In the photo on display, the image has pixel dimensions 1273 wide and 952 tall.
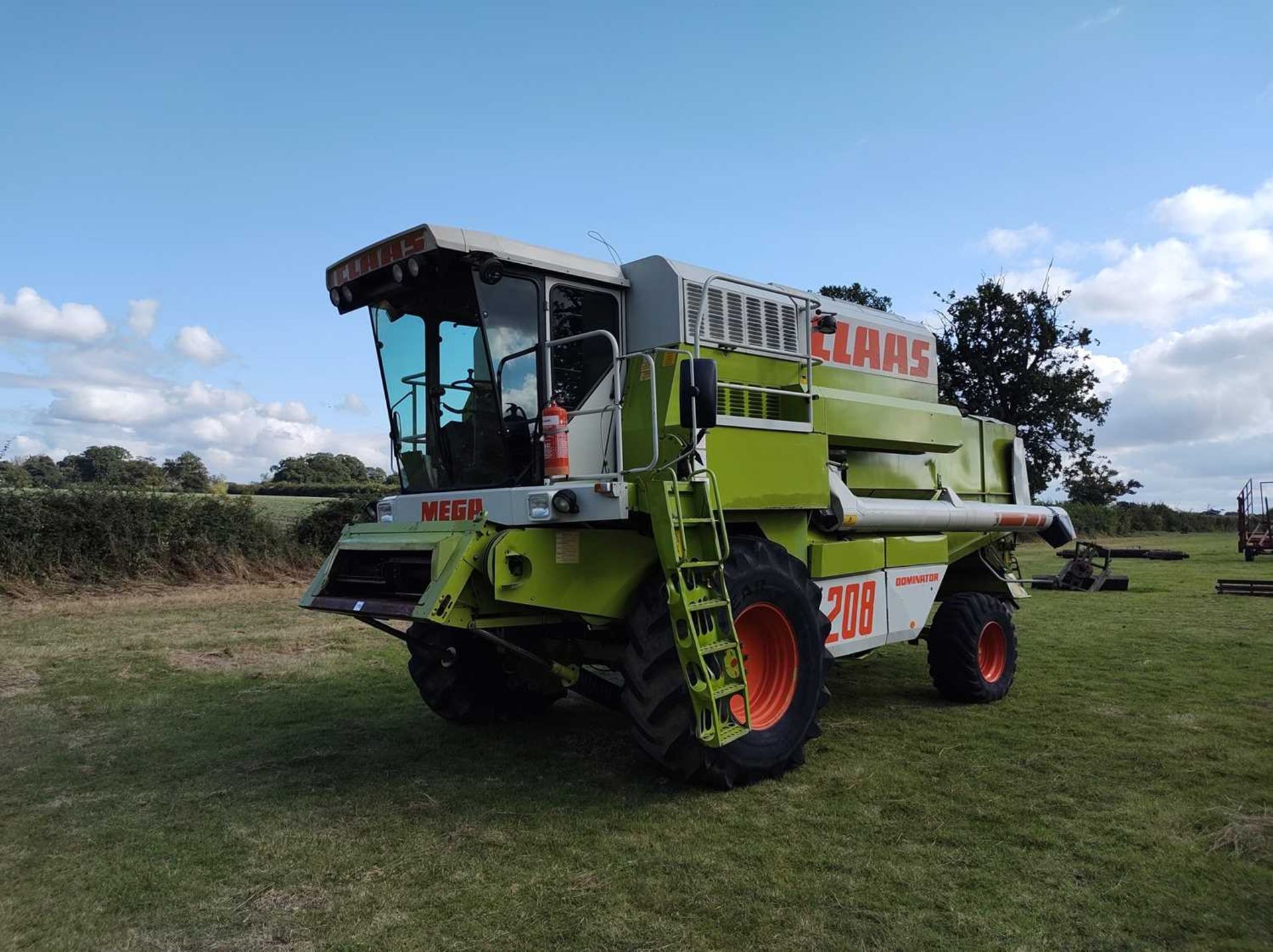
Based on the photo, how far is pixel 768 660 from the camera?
18.4 feet

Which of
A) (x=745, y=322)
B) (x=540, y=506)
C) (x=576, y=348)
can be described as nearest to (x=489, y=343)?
(x=576, y=348)

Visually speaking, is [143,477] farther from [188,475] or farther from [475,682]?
[475,682]

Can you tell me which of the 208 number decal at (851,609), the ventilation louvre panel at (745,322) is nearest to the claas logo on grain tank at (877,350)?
the ventilation louvre panel at (745,322)

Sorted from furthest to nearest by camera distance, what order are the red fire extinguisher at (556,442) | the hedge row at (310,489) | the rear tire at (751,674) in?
the hedge row at (310,489)
the red fire extinguisher at (556,442)
the rear tire at (751,674)

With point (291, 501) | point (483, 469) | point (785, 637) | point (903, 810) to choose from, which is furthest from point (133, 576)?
point (903, 810)

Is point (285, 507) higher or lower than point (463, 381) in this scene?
lower

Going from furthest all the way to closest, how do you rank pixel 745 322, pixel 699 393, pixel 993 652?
1. pixel 993 652
2. pixel 745 322
3. pixel 699 393

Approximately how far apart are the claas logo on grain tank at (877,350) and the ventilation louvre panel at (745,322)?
0.45 meters

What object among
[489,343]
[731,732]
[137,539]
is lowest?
[731,732]

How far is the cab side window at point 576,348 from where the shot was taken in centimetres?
543

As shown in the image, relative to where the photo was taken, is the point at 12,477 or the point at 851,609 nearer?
the point at 851,609

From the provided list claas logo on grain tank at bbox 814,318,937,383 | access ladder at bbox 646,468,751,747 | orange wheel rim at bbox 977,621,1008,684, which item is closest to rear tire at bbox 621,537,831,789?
access ladder at bbox 646,468,751,747

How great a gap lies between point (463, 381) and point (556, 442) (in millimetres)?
990

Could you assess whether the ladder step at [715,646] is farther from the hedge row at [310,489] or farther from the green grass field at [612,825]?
the hedge row at [310,489]
